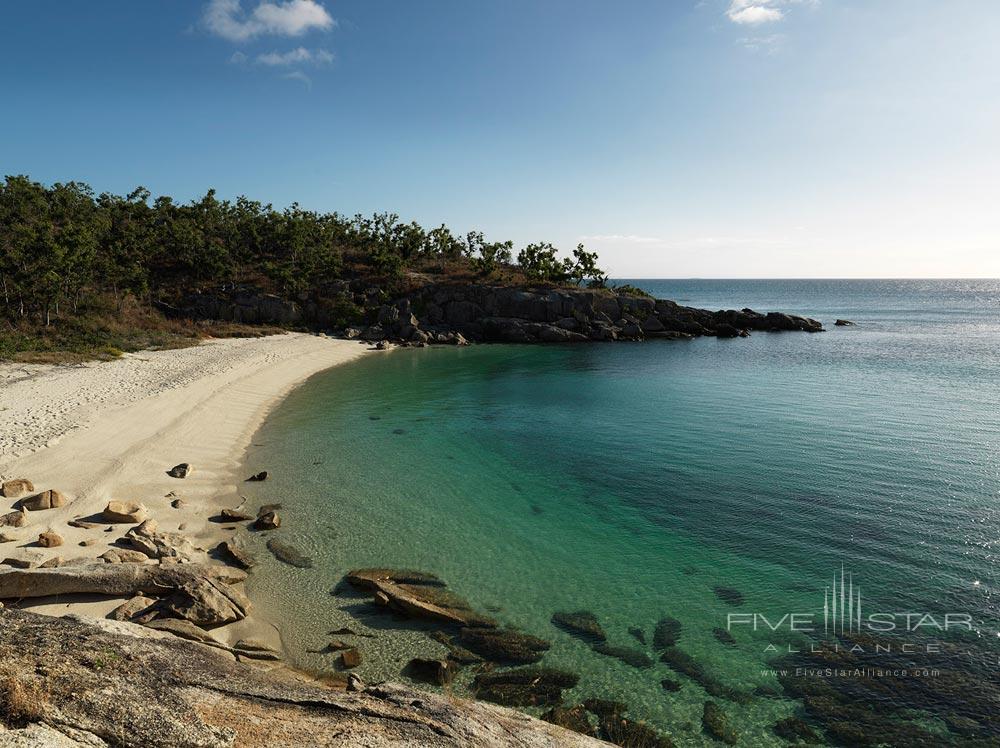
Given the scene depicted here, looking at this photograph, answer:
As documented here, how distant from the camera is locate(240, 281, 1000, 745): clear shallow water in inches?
522

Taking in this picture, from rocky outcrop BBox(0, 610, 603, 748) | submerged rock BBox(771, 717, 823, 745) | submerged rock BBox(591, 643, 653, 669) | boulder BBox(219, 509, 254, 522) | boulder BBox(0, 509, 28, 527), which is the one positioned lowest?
submerged rock BBox(771, 717, 823, 745)

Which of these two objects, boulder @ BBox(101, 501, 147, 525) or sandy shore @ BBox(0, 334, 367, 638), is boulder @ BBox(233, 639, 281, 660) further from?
boulder @ BBox(101, 501, 147, 525)

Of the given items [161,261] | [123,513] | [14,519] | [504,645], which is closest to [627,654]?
[504,645]

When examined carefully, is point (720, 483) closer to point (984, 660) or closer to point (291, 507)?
point (984, 660)

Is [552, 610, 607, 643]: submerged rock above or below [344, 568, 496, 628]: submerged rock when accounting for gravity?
below

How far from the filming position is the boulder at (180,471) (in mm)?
21578

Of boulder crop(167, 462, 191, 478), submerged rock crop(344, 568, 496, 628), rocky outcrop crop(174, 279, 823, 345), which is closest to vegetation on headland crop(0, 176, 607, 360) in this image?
rocky outcrop crop(174, 279, 823, 345)

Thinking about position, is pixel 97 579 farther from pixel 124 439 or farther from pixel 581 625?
pixel 124 439

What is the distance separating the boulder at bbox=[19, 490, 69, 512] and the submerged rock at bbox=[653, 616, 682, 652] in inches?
730

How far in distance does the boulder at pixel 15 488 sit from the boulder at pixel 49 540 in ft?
13.3

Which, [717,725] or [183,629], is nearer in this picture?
[717,725]

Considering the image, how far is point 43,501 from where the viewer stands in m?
17.0

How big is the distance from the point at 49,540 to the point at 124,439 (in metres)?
10.6

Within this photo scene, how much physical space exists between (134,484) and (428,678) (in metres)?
15.2
